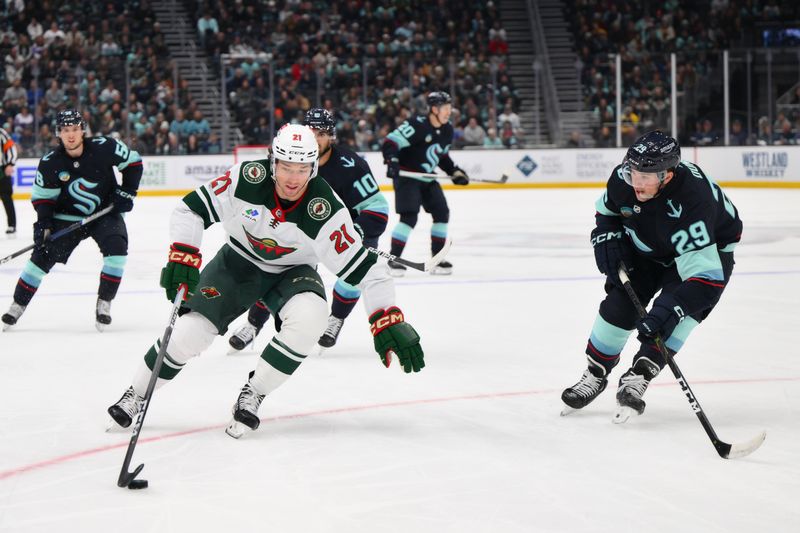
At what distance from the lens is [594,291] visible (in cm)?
667

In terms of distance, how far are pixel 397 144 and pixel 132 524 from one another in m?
5.52

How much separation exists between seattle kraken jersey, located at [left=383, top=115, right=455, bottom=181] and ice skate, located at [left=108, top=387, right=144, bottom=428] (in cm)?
464

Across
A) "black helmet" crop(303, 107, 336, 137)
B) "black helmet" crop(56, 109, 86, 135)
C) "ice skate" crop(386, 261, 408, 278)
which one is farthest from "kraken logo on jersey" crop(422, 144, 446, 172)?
"black helmet" crop(303, 107, 336, 137)

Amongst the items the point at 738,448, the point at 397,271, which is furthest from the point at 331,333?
the point at 397,271

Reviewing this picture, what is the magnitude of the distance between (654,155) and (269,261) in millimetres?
1267

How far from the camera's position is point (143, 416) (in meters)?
3.08

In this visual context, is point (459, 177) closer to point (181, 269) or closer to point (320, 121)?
point (320, 121)

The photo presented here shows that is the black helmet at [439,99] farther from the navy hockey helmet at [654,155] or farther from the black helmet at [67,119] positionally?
the navy hockey helmet at [654,155]

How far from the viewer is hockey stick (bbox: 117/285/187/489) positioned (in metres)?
2.85

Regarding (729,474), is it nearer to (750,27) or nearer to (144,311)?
(144,311)

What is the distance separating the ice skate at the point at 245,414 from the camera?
11.2ft

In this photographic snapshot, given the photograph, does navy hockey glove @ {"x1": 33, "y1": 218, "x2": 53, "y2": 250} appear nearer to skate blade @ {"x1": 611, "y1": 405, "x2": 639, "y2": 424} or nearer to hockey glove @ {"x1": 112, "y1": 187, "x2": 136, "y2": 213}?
hockey glove @ {"x1": 112, "y1": 187, "x2": 136, "y2": 213}

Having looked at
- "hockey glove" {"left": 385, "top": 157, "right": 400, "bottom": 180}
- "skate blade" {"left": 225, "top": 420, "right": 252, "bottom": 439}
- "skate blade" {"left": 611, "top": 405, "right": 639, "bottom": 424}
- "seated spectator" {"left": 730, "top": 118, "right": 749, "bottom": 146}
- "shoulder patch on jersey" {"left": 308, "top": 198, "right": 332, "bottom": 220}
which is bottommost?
"seated spectator" {"left": 730, "top": 118, "right": 749, "bottom": 146}

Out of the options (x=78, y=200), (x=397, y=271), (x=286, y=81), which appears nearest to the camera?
(x=78, y=200)
